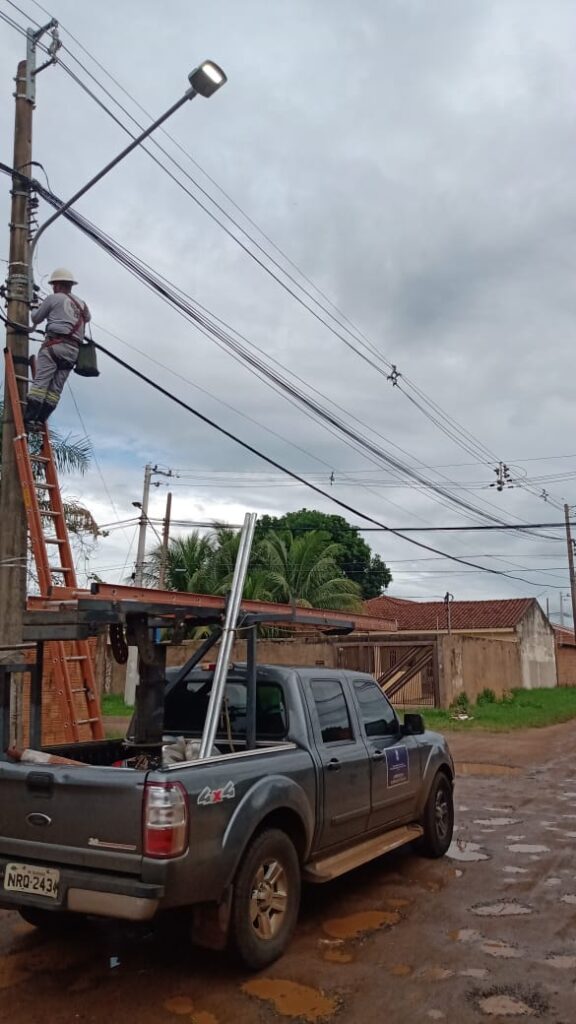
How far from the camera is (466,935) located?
514 centimetres

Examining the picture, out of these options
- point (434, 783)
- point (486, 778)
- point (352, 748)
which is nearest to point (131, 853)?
point (352, 748)

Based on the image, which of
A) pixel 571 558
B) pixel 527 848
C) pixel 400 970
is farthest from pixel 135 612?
pixel 571 558

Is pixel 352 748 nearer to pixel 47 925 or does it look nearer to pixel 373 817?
pixel 373 817

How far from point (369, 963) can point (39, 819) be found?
6.56ft

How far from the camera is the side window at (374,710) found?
20.7 ft

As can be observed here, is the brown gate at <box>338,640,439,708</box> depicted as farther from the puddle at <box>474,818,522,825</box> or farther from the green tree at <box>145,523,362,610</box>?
the puddle at <box>474,818,522,825</box>

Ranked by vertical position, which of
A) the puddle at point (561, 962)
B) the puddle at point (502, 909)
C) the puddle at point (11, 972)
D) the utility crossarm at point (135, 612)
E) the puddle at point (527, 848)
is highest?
the utility crossarm at point (135, 612)

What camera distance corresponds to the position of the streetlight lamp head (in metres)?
7.71

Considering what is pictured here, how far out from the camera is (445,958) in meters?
4.73

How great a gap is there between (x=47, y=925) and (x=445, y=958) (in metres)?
2.47

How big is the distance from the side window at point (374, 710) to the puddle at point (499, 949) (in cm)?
163

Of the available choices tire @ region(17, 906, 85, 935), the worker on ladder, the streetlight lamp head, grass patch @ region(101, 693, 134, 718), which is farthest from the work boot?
grass patch @ region(101, 693, 134, 718)

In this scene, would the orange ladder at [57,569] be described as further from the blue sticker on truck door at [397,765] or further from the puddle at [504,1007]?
the puddle at [504,1007]

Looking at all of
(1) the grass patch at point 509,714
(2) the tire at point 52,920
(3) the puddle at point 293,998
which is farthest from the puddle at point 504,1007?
(1) the grass patch at point 509,714
